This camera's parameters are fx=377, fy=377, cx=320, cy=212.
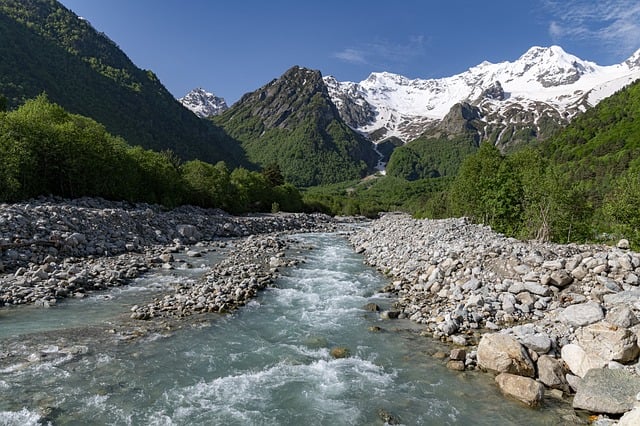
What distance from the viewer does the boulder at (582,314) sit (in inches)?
519

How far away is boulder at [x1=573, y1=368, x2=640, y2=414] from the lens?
9523 mm

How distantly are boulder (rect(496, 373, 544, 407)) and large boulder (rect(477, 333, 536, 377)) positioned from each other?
1.49 ft

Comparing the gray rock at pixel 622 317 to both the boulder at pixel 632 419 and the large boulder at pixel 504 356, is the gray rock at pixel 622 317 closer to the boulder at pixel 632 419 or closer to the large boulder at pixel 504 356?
the large boulder at pixel 504 356

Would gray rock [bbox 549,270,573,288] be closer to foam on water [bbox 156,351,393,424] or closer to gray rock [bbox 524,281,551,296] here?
gray rock [bbox 524,281,551,296]

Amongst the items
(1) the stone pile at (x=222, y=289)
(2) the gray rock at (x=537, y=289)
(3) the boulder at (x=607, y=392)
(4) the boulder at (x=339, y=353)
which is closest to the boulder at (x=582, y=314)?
(2) the gray rock at (x=537, y=289)

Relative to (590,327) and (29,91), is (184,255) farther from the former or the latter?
(29,91)

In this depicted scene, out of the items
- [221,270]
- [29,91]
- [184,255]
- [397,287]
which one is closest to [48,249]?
[184,255]

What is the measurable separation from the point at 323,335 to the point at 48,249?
21.7 m

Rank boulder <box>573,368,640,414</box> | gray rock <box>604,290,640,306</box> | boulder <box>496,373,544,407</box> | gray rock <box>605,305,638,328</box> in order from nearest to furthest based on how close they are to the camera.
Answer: boulder <box>573,368,640,414</box> → boulder <box>496,373,544,407</box> → gray rock <box>605,305,638,328</box> → gray rock <box>604,290,640,306</box>

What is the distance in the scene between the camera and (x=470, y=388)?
1137 cm

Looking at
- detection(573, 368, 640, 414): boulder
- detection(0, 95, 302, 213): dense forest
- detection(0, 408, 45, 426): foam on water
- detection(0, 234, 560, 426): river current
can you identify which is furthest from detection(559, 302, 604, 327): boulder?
detection(0, 95, 302, 213): dense forest

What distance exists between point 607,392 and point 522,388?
78.0 inches

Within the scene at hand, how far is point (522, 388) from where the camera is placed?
1071 cm

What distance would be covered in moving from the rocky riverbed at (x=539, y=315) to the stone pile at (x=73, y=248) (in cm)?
1718
